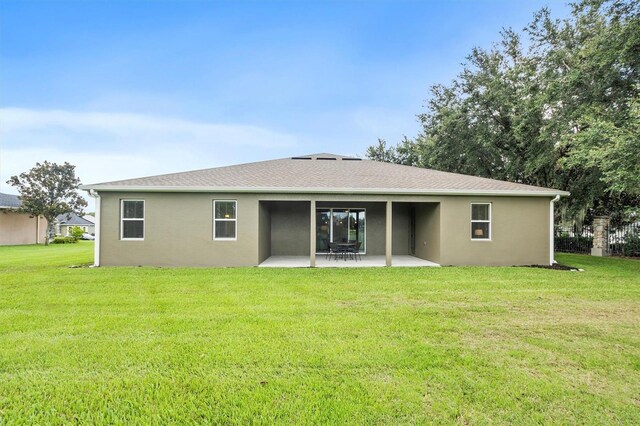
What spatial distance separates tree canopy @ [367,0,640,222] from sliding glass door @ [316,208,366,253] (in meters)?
8.01

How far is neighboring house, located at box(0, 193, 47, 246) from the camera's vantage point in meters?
23.9

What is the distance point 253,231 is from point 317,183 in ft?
8.61

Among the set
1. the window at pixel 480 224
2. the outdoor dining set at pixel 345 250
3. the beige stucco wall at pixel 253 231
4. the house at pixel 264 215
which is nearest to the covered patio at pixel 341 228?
the outdoor dining set at pixel 345 250

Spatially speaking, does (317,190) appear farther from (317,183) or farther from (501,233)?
(501,233)

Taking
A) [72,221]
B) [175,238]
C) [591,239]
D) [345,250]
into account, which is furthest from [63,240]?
[591,239]

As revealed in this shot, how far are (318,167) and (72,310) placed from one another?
10161mm

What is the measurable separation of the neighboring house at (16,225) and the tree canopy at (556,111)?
3033 cm

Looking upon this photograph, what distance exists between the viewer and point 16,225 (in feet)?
82.1

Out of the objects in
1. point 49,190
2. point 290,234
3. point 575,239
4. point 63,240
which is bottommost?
point 63,240

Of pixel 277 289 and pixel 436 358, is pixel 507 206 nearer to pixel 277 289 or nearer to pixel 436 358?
pixel 277 289

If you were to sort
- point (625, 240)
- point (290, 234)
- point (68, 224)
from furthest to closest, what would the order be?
point (68, 224)
point (625, 240)
point (290, 234)

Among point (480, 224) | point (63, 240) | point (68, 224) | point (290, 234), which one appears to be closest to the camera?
point (480, 224)

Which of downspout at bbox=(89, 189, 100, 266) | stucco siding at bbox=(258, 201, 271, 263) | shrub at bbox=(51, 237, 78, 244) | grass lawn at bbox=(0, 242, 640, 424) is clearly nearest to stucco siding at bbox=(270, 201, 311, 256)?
stucco siding at bbox=(258, 201, 271, 263)

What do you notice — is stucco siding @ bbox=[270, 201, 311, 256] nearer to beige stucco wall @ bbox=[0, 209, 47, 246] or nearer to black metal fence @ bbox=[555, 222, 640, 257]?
black metal fence @ bbox=[555, 222, 640, 257]
